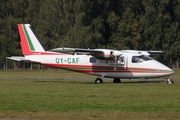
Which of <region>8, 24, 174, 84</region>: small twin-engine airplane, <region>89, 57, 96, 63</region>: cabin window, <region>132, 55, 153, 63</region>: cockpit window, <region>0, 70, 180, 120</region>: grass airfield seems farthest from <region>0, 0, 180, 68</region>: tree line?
<region>0, 70, 180, 120</region>: grass airfield

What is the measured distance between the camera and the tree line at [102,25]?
79.9 meters

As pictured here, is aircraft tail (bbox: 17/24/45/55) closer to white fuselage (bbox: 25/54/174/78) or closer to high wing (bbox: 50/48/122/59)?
white fuselage (bbox: 25/54/174/78)

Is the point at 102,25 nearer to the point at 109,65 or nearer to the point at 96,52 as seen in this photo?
the point at 109,65

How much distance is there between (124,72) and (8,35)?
48.1 meters

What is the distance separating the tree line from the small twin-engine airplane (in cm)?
3466

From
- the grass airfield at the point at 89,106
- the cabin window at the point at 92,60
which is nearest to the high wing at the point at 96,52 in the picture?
the cabin window at the point at 92,60

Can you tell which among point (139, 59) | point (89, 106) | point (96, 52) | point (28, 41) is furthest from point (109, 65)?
point (89, 106)

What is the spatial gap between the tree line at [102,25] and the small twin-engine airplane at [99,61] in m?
34.7

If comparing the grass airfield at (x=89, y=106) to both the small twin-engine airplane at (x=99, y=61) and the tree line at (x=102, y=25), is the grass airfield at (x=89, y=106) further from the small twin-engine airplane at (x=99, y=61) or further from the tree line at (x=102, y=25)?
the tree line at (x=102, y=25)

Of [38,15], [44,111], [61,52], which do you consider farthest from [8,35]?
[44,111]

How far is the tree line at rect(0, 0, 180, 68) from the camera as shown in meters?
79.9

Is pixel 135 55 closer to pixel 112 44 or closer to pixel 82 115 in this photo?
pixel 82 115

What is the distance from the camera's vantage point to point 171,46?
80.4 meters

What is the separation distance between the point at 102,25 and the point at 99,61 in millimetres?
40060
